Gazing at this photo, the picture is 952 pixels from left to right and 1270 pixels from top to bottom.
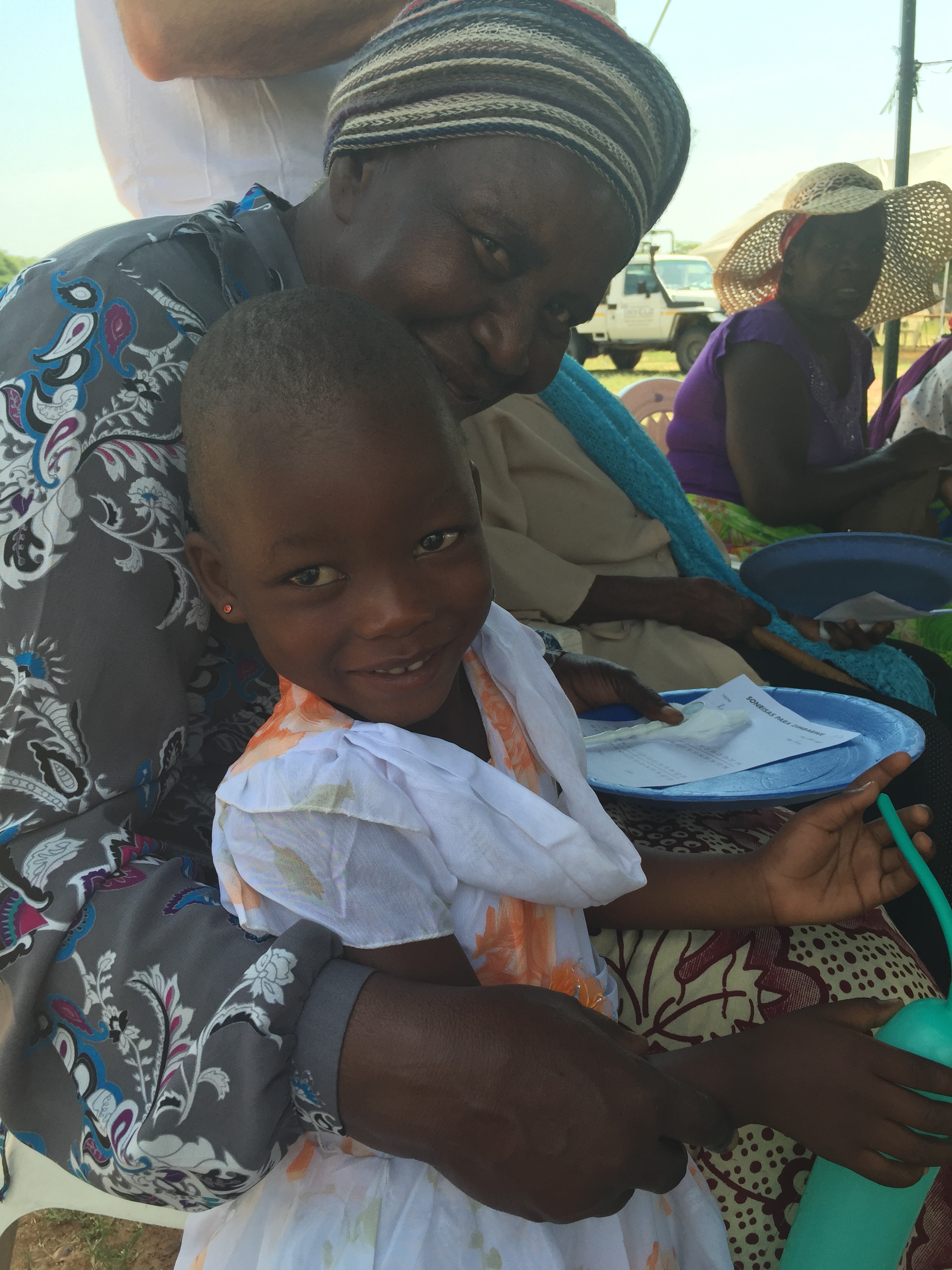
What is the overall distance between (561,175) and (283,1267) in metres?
1.19

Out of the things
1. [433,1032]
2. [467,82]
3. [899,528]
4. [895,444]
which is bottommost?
[899,528]

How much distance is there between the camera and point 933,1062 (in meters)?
0.93

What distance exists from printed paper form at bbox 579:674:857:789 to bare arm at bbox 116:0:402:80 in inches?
50.1

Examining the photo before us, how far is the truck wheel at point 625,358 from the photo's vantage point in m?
18.5

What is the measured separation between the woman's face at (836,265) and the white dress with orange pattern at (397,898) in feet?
9.15

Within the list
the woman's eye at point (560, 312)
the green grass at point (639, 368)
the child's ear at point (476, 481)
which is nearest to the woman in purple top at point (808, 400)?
the woman's eye at point (560, 312)


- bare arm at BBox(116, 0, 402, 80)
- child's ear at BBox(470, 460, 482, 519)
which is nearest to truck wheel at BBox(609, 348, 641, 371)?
bare arm at BBox(116, 0, 402, 80)

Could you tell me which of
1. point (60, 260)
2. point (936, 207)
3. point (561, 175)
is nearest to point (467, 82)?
point (561, 175)

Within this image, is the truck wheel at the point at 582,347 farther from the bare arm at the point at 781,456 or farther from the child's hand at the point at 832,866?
the child's hand at the point at 832,866

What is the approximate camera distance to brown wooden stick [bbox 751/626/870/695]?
7.22 ft

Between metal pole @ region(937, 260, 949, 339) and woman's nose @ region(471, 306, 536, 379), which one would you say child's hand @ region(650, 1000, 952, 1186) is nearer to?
woman's nose @ region(471, 306, 536, 379)

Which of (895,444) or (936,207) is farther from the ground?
(936,207)

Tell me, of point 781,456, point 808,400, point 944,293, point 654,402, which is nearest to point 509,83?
point 781,456

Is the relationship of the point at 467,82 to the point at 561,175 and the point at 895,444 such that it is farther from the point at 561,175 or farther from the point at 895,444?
the point at 895,444
